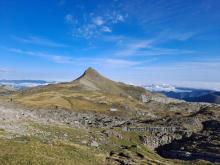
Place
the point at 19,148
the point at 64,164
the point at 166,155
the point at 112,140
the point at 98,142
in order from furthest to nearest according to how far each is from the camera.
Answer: the point at 166,155, the point at 112,140, the point at 98,142, the point at 19,148, the point at 64,164

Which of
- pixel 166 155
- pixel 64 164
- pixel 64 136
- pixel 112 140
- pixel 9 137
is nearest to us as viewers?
pixel 64 164

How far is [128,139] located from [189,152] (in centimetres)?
3223

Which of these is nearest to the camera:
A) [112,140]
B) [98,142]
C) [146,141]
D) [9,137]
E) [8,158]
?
[8,158]

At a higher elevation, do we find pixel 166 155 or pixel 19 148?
pixel 19 148

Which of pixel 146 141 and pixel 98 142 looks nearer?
pixel 98 142

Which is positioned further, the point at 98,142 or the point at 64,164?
the point at 98,142

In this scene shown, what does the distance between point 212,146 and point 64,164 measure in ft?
418

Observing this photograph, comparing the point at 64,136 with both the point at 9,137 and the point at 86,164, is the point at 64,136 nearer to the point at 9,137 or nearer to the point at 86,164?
the point at 9,137

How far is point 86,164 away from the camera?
84.2 m

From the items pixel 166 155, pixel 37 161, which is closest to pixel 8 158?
pixel 37 161

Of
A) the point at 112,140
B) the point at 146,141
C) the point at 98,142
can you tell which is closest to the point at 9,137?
the point at 98,142

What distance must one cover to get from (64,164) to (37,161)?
5.88 m

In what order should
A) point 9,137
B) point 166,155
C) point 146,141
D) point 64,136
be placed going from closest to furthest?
1. point 9,137
2. point 64,136
3. point 166,155
4. point 146,141

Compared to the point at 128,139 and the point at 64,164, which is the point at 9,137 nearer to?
the point at 64,164
